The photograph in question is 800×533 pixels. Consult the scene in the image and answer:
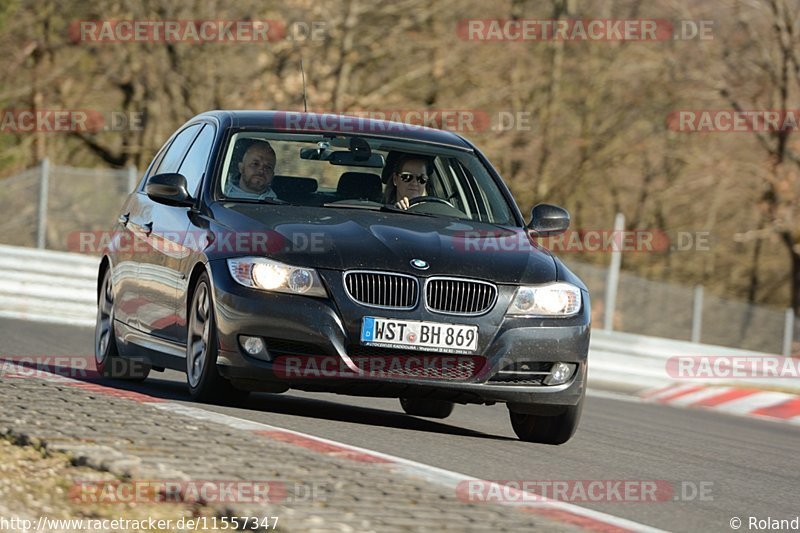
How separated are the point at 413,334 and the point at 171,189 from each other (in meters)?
1.81

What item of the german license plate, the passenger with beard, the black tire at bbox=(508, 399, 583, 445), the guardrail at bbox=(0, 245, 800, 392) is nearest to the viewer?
the german license plate

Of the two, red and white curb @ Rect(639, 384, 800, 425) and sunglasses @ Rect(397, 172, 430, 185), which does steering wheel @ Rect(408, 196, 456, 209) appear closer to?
sunglasses @ Rect(397, 172, 430, 185)

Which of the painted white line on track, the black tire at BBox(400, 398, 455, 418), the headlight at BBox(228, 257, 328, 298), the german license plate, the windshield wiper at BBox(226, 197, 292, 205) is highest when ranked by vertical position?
the windshield wiper at BBox(226, 197, 292, 205)

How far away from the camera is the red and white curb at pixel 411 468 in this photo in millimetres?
5402

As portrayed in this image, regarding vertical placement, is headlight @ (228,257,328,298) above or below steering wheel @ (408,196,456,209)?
below

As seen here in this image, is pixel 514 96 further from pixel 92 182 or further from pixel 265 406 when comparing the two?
pixel 265 406

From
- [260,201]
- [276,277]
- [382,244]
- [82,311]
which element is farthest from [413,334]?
[82,311]

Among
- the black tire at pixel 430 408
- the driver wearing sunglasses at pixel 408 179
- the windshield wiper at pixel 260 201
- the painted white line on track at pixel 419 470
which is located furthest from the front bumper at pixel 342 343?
the black tire at pixel 430 408

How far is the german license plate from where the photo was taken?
302 inches

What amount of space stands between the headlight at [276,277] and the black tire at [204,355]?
9.6 inches

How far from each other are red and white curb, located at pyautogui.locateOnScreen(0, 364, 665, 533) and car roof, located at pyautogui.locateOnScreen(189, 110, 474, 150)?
2027 millimetres

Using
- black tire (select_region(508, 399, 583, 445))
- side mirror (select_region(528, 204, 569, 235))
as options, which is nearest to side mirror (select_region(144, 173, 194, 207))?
side mirror (select_region(528, 204, 569, 235))

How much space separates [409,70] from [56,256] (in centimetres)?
1410

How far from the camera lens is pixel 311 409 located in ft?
29.8
